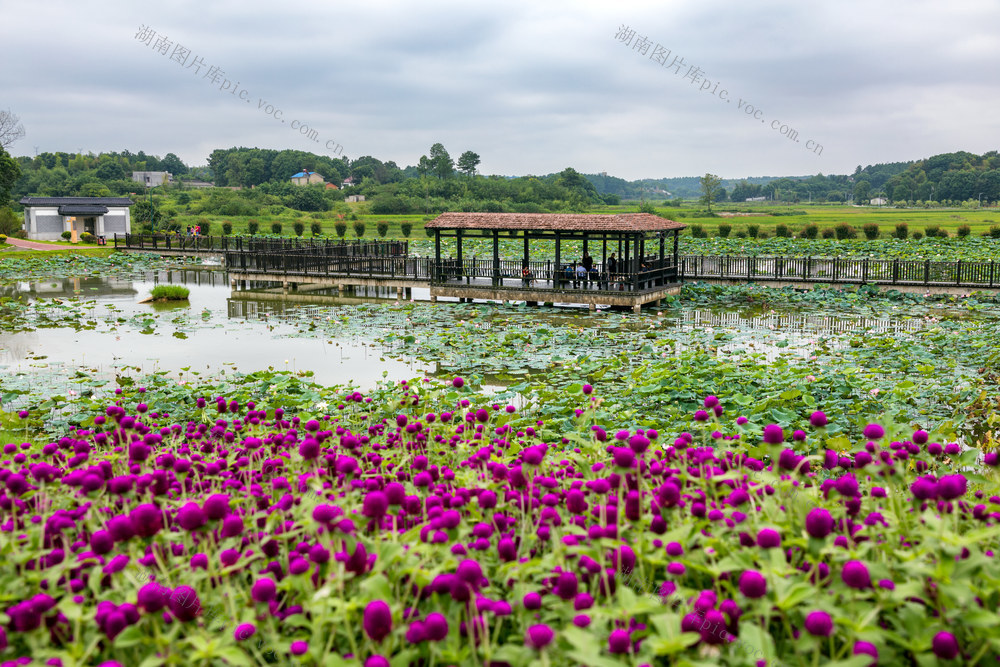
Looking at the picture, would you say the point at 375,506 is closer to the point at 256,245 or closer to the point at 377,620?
the point at 377,620

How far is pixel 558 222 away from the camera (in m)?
22.2

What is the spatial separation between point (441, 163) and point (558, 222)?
8893cm

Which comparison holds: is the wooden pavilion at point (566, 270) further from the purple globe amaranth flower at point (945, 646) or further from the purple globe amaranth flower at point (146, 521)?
the purple globe amaranth flower at point (945, 646)

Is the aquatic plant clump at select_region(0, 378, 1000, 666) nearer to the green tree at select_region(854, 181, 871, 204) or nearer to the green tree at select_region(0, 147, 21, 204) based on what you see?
the green tree at select_region(0, 147, 21, 204)

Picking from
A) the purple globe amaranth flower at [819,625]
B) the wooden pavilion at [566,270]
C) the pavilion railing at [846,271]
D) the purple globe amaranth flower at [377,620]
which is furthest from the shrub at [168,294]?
the purple globe amaranth flower at [819,625]

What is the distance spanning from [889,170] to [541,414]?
151468mm

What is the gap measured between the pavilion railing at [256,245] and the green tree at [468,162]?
232 ft

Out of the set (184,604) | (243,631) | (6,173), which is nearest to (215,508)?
(184,604)

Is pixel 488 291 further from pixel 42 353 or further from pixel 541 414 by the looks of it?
pixel 541 414

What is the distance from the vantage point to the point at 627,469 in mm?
3023

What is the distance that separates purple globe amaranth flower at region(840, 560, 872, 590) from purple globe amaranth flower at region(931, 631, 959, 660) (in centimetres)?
23

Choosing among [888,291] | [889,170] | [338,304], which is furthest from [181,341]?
[889,170]

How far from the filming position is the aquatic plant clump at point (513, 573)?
7.71ft

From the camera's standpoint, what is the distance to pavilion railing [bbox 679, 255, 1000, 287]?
894 inches
